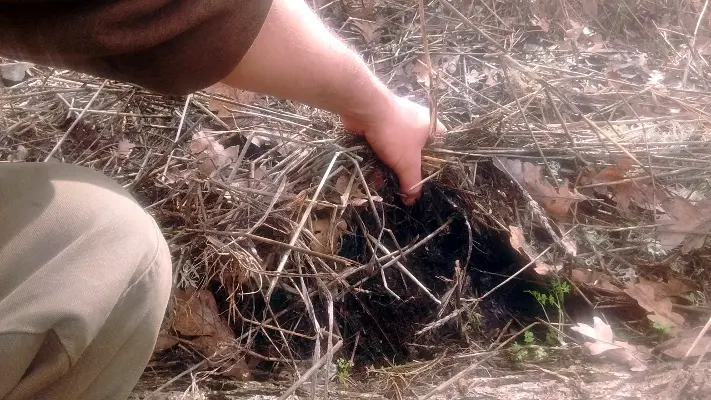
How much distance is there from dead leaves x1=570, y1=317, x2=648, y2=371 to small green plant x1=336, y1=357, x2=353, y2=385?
2.18 feet

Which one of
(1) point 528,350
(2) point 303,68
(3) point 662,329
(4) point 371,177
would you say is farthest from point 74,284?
(3) point 662,329

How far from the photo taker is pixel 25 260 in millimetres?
1051

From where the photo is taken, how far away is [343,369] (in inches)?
62.6

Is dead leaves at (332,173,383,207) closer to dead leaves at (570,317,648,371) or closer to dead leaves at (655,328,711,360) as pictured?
dead leaves at (570,317,648,371)

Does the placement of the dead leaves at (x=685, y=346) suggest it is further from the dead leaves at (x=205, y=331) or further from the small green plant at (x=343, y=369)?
the dead leaves at (x=205, y=331)

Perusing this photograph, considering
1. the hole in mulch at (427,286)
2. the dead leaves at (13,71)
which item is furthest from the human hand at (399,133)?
the dead leaves at (13,71)

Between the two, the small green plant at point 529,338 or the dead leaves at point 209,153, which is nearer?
the small green plant at point 529,338

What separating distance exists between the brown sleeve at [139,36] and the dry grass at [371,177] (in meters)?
0.57

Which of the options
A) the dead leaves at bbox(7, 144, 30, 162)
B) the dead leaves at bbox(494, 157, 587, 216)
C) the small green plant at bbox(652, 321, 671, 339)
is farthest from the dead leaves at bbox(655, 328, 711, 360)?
the dead leaves at bbox(7, 144, 30, 162)

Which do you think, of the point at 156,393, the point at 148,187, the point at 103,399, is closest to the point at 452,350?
the point at 156,393

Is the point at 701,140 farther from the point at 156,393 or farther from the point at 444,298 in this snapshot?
the point at 156,393

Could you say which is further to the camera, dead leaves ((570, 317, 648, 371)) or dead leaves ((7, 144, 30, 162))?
dead leaves ((7, 144, 30, 162))

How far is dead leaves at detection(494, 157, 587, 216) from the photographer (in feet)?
6.19

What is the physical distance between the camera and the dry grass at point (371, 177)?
1.67 m
